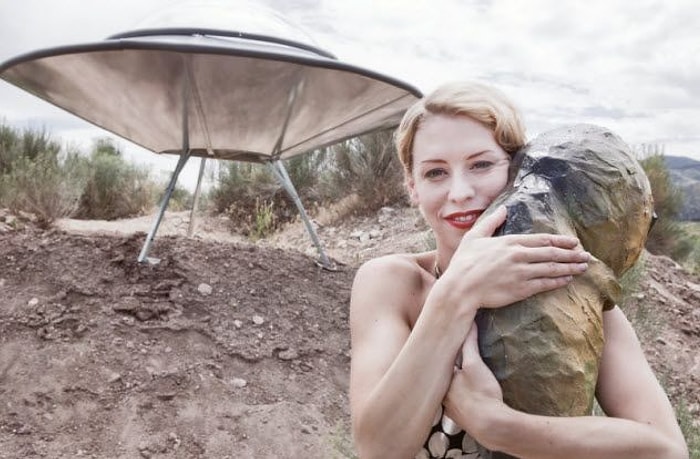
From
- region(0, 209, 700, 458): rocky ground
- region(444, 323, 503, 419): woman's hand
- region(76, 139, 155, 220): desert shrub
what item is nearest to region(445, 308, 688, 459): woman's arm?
region(444, 323, 503, 419): woman's hand

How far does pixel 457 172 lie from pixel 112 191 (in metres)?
10.3

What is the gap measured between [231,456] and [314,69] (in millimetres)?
1908

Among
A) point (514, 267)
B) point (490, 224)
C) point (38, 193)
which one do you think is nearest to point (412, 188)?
point (490, 224)

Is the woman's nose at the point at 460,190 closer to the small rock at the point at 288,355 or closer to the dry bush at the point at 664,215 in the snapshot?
the small rock at the point at 288,355

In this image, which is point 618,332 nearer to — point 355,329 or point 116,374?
point 355,329

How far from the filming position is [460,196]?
4.71 feet

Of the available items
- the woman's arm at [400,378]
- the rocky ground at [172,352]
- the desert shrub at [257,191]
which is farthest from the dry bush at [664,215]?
the woman's arm at [400,378]

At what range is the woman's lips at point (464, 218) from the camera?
4.82 ft

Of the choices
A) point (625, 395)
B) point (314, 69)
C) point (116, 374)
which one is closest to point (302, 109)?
point (314, 69)

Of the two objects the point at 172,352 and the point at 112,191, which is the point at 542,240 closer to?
the point at 172,352

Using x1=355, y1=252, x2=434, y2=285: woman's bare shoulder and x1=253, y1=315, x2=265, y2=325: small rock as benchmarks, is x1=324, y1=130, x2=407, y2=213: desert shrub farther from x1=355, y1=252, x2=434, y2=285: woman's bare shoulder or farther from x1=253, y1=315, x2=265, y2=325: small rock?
x1=355, y1=252, x2=434, y2=285: woman's bare shoulder

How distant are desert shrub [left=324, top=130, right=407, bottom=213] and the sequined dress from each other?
8.03m

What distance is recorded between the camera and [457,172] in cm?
147

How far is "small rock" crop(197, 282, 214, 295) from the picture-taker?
4219 millimetres
